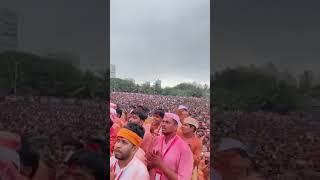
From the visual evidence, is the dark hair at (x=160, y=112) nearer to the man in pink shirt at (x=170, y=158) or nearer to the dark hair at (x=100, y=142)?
the man in pink shirt at (x=170, y=158)

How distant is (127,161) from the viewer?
3.90m

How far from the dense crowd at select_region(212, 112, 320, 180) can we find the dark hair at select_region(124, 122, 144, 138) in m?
0.71

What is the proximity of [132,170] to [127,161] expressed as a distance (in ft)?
0.28

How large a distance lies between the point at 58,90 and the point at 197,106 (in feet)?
3.65

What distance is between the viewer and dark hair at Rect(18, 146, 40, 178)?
12.1 ft

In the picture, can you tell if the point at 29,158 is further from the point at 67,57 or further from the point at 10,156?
the point at 67,57

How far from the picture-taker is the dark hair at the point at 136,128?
155 inches

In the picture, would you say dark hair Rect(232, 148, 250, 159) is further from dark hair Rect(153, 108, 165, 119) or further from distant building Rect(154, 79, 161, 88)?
distant building Rect(154, 79, 161, 88)

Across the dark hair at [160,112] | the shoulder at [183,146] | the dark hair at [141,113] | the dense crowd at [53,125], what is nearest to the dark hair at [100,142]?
the dense crowd at [53,125]

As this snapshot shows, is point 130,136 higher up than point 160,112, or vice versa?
point 160,112

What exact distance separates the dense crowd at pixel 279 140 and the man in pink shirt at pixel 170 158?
420 mm

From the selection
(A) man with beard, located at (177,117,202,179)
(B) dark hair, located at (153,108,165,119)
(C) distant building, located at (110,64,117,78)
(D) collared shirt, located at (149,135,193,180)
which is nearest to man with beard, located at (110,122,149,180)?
(D) collared shirt, located at (149,135,193,180)

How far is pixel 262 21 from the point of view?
365 centimetres

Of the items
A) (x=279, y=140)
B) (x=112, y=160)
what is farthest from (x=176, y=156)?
(x=279, y=140)
